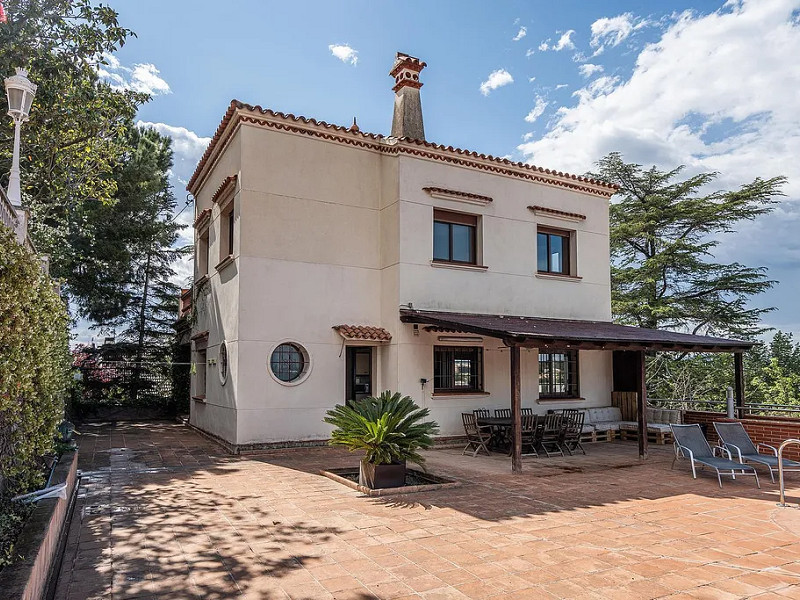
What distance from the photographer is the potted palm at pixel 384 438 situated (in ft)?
26.6

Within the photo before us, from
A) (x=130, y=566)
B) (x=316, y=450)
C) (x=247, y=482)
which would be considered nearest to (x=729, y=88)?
(x=316, y=450)

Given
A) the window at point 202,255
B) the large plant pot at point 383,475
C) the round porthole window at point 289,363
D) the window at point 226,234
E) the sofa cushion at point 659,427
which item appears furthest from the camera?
the window at point 202,255

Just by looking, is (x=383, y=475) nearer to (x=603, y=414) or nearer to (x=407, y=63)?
(x=603, y=414)

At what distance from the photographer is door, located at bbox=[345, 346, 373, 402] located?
1338cm

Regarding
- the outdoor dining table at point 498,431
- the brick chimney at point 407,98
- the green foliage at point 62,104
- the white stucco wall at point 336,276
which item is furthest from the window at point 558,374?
the green foliage at point 62,104

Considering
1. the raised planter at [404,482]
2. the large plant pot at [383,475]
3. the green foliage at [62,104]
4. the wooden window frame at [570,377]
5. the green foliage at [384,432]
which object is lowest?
the raised planter at [404,482]

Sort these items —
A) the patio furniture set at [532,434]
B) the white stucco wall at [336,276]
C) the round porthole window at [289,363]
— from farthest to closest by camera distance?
the round porthole window at [289,363] → the white stucco wall at [336,276] → the patio furniture set at [532,434]

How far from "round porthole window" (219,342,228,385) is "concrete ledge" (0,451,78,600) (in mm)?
6590

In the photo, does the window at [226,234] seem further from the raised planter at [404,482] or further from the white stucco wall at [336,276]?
the raised planter at [404,482]

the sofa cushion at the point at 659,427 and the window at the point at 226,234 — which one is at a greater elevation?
the window at the point at 226,234

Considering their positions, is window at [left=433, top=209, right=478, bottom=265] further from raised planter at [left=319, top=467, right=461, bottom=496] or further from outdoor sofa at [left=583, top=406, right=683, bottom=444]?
raised planter at [left=319, top=467, right=461, bottom=496]

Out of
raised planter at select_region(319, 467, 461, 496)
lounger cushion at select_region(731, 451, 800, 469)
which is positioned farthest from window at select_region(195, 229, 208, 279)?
lounger cushion at select_region(731, 451, 800, 469)

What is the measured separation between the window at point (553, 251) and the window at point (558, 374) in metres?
2.34

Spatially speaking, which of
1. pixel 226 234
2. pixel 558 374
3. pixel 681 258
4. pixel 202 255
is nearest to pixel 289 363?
pixel 226 234
